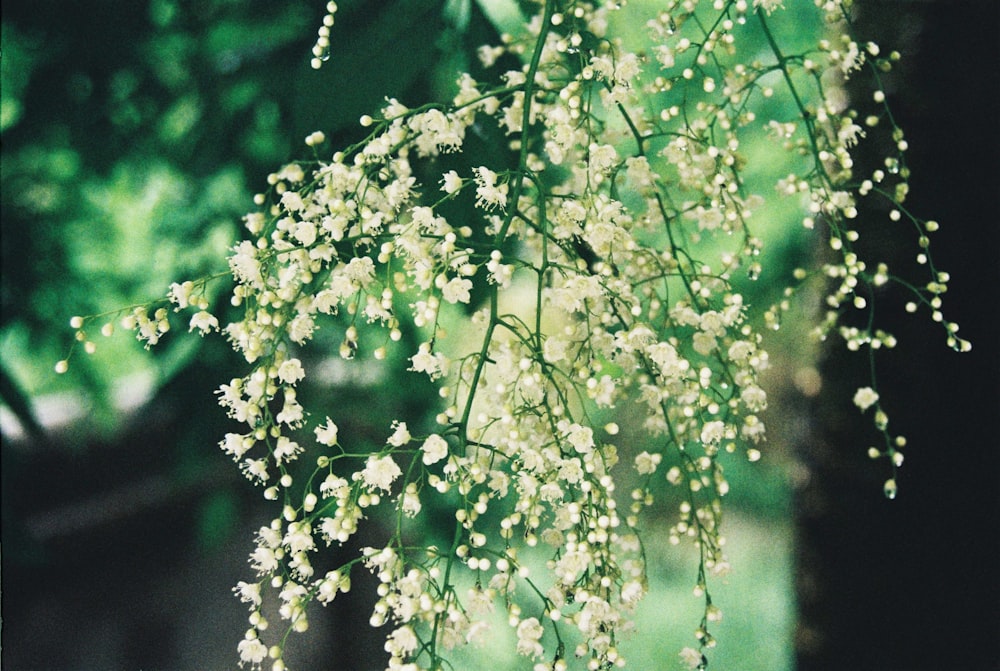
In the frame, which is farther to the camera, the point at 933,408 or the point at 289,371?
the point at 933,408

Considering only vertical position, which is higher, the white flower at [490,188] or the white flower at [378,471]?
the white flower at [490,188]

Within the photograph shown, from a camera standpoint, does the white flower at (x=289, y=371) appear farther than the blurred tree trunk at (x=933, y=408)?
No

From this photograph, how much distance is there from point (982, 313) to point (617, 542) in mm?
712

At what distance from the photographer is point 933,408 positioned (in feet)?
3.69

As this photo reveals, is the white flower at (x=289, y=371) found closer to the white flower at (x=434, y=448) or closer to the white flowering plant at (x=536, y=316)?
the white flowering plant at (x=536, y=316)

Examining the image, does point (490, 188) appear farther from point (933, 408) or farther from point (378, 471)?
point (933, 408)

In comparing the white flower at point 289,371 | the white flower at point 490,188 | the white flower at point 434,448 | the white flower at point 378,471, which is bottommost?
the white flower at point 378,471

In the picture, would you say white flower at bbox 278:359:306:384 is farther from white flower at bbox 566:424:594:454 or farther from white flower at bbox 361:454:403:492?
white flower at bbox 566:424:594:454

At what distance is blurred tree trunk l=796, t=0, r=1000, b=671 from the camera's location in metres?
1.10

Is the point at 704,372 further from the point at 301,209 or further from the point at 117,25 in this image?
the point at 117,25

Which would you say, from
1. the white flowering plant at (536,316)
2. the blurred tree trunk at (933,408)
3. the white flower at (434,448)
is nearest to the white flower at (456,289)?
the white flowering plant at (536,316)

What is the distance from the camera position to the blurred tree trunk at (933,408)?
3.61 ft

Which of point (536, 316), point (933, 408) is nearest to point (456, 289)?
point (536, 316)

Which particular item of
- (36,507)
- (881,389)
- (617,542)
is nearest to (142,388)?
(36,507)
